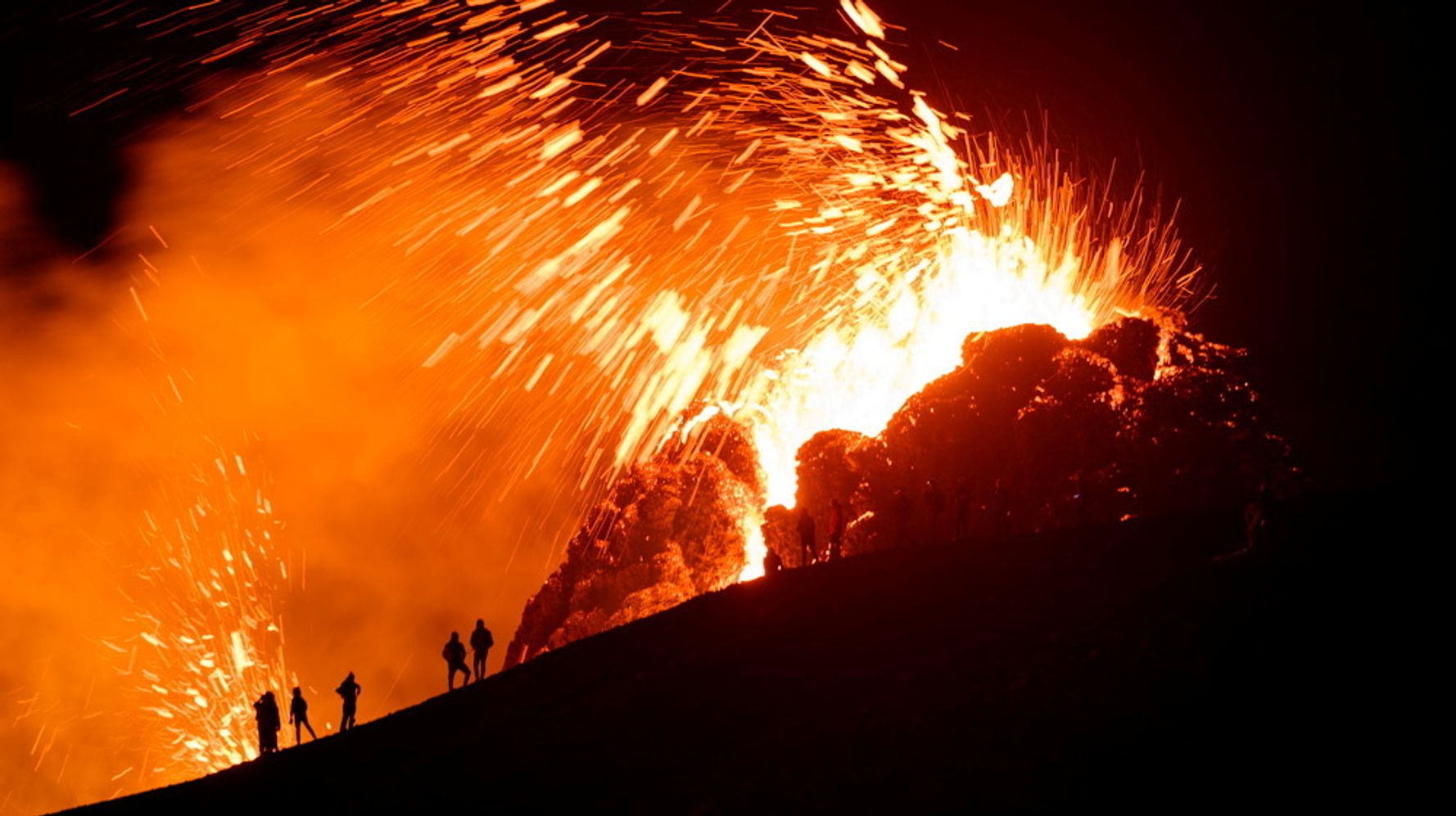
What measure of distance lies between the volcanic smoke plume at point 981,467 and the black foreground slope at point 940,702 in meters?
17.8

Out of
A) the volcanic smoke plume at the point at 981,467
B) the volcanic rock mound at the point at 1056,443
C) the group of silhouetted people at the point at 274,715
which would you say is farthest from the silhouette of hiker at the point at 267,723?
the volcanic rock mound at the point at 1056,443

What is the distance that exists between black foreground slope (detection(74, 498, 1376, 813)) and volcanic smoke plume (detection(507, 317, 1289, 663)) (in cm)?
1783

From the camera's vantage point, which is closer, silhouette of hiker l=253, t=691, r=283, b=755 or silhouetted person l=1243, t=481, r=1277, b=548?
silhouetted person l=1243, t=481, r=1277, b=548

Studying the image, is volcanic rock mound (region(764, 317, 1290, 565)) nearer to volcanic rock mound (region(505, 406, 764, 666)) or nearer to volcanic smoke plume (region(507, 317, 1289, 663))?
volcanic smoke plume (region(507, 317, 1289, 663))

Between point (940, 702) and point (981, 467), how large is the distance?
29.9m

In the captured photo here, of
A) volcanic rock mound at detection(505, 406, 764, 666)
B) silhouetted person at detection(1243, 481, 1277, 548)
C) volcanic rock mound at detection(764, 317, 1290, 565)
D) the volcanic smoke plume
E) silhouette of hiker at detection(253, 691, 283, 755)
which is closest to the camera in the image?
silhouetted person at detection(1243, 481, 1277, 548)

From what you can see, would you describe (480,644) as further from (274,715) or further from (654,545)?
(654,545)

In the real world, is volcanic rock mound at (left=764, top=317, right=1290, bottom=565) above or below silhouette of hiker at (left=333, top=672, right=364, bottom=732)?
above

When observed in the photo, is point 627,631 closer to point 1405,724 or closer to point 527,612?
point 1405,724

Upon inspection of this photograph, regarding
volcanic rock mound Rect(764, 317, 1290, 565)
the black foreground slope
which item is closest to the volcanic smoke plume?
volcanic rock mound Rect(764, 317, 1290, 565)

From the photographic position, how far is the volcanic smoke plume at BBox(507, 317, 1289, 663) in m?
42.5

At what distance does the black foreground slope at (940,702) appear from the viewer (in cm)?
1435

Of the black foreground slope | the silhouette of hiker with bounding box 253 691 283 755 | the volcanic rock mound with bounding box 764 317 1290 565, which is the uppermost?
the volcanic rock mound with bounding box 764 317 1290 565

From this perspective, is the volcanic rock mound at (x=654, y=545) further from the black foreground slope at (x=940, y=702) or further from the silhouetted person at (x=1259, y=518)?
the silhouetted person at (x=1259, y=518)
